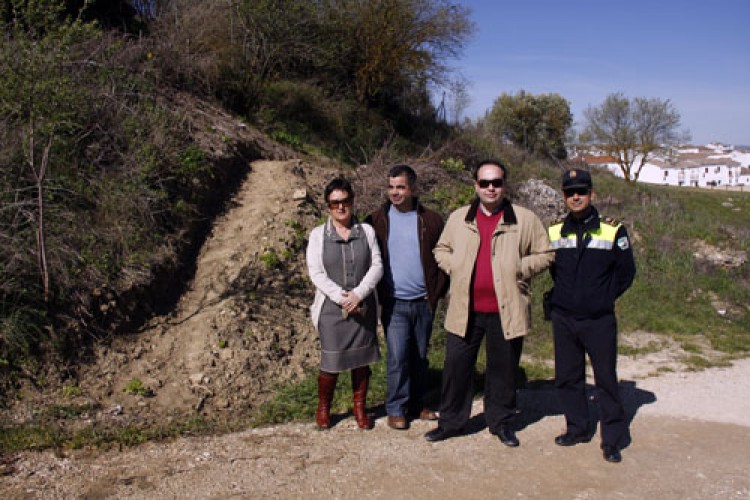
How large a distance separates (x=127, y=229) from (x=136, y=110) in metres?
2.35

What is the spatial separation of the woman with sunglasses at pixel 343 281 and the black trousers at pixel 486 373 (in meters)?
0.64

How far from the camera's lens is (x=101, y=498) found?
3.69 metres

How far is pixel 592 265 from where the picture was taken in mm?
4332

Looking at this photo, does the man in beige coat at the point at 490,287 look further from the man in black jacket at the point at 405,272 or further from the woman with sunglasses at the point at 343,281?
the woman with sunglasses at the point at 343,281

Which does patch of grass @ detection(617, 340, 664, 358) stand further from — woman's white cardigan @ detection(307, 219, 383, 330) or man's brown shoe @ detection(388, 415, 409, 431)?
woman's white cardigan @ detection(307, 219, 383, 330)

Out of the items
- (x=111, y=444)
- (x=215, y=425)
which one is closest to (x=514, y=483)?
(x=215, y=425)

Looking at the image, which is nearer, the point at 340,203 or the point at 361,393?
the point at 340,203

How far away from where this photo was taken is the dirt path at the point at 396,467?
383 cm

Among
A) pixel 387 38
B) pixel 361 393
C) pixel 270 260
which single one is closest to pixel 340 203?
pixel 361 393

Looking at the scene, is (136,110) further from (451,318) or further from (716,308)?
(716,308)

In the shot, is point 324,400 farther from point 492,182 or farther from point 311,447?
point 492,182

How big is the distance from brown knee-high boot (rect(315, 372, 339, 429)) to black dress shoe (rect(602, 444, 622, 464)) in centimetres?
200

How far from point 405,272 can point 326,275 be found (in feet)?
1.93

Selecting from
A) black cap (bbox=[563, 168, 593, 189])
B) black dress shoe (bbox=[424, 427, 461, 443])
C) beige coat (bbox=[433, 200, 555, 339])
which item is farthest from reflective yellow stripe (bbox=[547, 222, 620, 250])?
black dress shoe (bbox=[424, 427, 461, 443])
